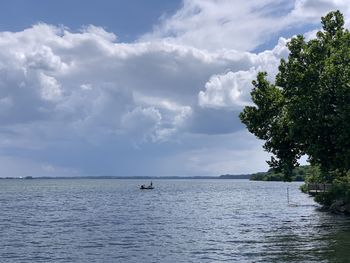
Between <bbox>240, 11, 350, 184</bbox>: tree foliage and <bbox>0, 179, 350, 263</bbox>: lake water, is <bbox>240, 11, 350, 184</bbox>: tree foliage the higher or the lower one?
the higher one

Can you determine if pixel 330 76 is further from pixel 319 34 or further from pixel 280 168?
pixel 280 168

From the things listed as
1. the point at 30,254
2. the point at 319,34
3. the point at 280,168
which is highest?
the point at 319,34

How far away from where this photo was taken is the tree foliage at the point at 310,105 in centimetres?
4138

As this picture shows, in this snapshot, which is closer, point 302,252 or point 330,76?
point 302,252

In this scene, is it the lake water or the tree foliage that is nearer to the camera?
the lake water

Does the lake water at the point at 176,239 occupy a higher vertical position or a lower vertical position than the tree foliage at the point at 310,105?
lower

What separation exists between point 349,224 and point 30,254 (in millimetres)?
30520

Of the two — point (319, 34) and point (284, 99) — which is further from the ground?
point (319, 34)

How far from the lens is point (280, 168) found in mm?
49125

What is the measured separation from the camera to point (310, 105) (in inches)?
1649

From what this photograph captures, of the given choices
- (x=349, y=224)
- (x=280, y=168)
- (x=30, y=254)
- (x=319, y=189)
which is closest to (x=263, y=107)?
(x=280, y=168)

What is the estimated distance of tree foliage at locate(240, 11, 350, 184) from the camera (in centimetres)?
4138

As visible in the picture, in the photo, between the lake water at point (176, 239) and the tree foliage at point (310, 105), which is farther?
the tree foliage at point (310, 105)

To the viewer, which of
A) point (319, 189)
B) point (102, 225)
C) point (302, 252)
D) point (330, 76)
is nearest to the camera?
point (302, 252)
